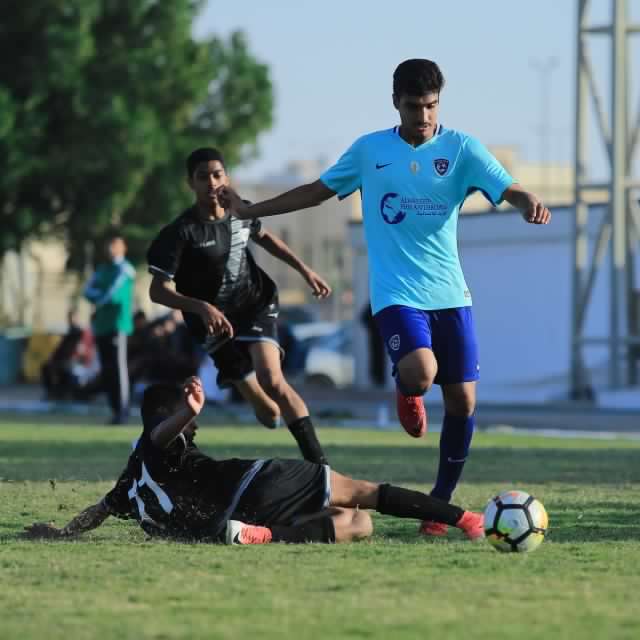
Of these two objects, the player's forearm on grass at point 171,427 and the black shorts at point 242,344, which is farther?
the black shorts at point 242,344

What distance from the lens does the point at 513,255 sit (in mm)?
32531

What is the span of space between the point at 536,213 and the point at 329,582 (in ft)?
8.37

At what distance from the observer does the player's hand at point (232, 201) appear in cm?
928

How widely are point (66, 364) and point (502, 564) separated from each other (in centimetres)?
2110

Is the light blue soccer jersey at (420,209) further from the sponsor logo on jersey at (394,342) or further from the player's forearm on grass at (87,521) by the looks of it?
the player's forearm on grass at (87,521)

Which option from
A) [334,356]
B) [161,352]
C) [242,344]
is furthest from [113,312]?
[334,356]

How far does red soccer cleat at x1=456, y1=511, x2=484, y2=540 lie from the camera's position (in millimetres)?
8195

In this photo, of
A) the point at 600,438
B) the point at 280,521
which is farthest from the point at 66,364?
the point at 280,521

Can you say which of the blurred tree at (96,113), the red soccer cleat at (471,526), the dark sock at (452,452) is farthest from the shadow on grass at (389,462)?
the blurred tree at (96,113)

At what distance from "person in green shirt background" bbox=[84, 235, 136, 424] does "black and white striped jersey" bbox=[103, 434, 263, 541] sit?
1088 centimetres

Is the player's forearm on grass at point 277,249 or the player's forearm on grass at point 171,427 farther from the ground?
the player's forearm on grass at point 277,249

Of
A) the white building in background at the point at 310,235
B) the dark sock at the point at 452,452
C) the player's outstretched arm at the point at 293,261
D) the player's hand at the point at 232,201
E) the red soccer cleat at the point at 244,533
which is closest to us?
the red soccer cleat at the point at 244,533

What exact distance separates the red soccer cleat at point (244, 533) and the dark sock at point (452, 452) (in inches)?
54.2

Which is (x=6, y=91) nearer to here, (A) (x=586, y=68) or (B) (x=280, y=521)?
(A) (x=586, y=68)
